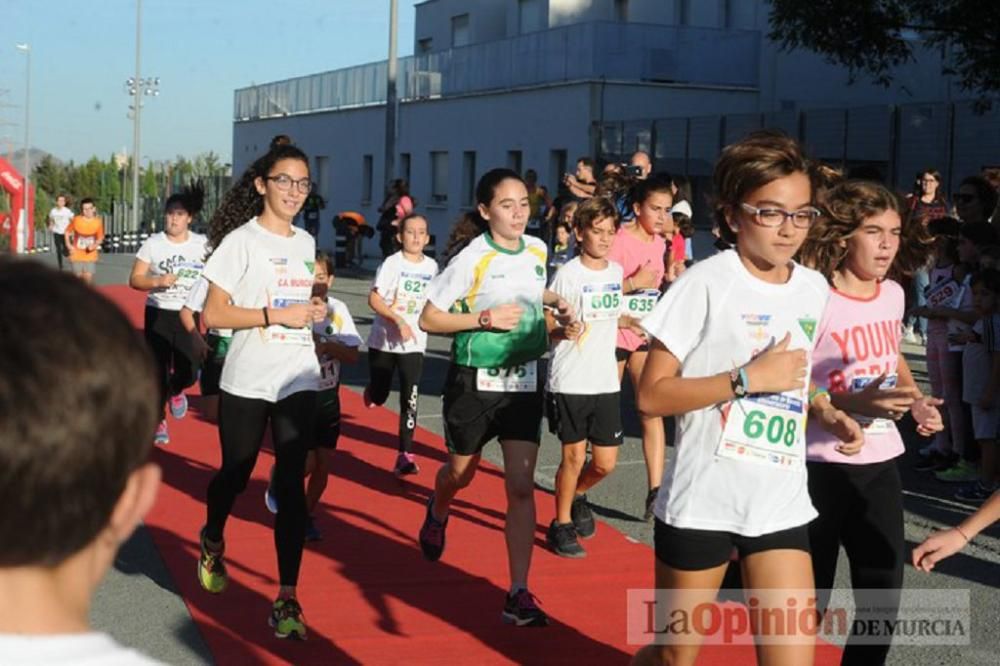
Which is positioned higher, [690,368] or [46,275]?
[46,275]

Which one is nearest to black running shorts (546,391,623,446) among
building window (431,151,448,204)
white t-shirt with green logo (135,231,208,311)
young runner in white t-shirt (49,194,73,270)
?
white t-shirt with green logo (135,231,208,311)

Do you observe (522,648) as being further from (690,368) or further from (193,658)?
(690,368)

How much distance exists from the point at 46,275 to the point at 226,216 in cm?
547

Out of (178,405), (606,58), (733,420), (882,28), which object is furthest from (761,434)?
(606,58)

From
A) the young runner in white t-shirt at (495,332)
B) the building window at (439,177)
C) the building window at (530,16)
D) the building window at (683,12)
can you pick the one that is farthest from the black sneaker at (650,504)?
the building window at (439,177)

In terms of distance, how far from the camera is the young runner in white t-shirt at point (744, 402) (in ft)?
14.1

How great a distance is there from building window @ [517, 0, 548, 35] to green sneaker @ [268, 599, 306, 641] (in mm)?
35687

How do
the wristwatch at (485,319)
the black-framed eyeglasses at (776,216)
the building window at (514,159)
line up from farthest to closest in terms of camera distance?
the building window at (514,159) < the wristwatch at (485,319) < the black-framed eyeglasses at (776,216)

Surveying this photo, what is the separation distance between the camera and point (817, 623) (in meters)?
4.39

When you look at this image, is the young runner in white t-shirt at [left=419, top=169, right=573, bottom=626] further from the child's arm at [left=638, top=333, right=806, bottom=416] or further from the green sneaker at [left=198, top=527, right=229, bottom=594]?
the child's arm at [left=638, top=333, right=806, bottom=416]

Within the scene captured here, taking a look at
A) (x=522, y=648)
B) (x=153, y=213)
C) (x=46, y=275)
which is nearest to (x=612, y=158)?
(x=522, y=648)

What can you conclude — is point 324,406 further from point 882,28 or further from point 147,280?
point 882,28

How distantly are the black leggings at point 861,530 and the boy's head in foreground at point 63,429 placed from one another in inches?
143

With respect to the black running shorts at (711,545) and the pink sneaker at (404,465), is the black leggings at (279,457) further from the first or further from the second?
the pink sneaker at (404,465)
